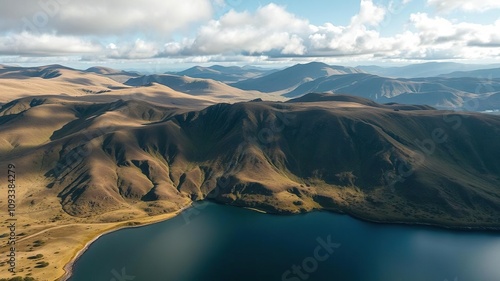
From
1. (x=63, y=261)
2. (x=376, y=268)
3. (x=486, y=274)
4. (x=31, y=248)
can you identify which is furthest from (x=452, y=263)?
(x=31, y=248)

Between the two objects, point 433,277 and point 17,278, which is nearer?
point 17,278

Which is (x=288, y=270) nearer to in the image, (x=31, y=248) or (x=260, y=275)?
(x=260, y=275)

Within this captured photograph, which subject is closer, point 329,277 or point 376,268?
point 329,277

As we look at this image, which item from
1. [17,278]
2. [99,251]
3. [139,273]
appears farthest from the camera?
[99,251]

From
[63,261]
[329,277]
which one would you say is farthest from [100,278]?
[329,277]

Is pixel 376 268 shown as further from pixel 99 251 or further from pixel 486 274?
pixel 99 251

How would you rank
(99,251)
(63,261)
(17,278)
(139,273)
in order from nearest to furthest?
1. (17,278)
2. (139,273)
3. (63,261)
4. (99,251)

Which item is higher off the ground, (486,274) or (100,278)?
(100,278)

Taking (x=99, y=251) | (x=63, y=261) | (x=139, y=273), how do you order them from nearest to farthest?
(x=139, y=273)
(x=63, y=261)
(x=99, y=251)

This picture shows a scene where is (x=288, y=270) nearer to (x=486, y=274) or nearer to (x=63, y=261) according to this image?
(x=486, y=274)

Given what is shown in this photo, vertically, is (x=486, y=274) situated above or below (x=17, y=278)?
below
